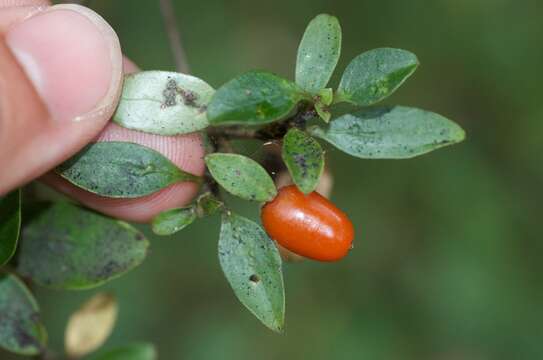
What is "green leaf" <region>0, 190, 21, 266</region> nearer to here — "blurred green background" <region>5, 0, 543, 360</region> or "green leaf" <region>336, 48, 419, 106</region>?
"green leaf" <region>336, 48, 419, 106</region>

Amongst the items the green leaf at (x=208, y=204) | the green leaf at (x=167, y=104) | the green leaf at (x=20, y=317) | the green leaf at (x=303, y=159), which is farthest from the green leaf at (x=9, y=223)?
the green leaf at (x=303, y=159)

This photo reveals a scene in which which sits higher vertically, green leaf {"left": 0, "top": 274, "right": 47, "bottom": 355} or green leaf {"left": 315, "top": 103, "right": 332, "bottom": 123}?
green leaf {"left": 315, "top": 103, "right": 332, "bottom": 123}

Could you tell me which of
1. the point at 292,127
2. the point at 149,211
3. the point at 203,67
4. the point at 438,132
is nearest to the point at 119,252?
the point at 149,211

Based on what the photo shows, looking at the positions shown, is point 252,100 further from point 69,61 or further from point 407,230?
point 407,230

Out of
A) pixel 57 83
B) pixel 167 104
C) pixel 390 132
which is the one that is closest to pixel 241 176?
pixel 167 104

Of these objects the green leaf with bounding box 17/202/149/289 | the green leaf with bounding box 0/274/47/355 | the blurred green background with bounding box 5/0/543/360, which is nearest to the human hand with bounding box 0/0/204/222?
the green leaf with bounding box 17/202/149/289

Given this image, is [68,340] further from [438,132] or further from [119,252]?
[438,132]
